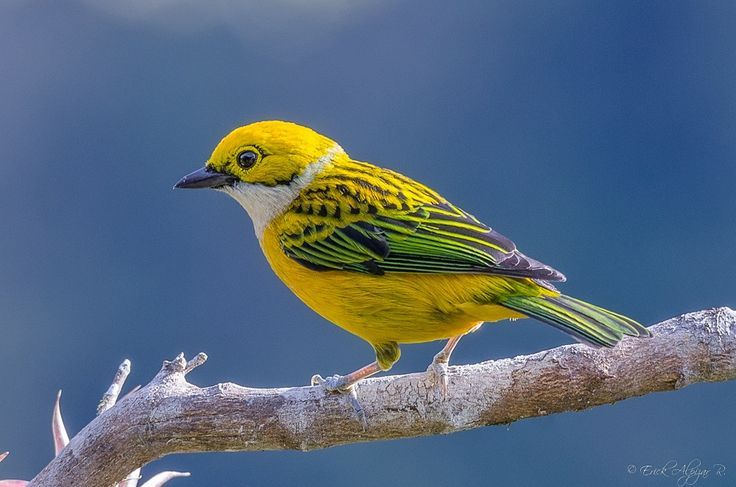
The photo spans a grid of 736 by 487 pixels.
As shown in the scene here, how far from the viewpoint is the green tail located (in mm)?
3504

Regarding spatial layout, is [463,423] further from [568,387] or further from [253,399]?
[253,399]

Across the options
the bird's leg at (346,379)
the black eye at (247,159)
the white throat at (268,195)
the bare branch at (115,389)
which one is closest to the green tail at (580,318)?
the bird's leg at (346,379)

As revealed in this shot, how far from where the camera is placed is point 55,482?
390 cm

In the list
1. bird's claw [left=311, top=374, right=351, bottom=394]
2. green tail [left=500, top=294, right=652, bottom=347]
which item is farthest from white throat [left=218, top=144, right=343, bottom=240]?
green tail [left=500, top=294, right=652, bottom=347]

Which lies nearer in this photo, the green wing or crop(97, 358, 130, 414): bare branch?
the green wing

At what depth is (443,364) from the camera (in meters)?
4.06

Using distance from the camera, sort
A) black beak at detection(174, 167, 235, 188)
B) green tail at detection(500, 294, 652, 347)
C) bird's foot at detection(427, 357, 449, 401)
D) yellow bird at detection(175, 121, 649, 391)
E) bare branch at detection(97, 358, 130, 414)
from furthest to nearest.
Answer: black beak at detection(174, 167, 235, 188)
bare branch at detection(97, 358, 130, 414)
bird's foot at detection(427, 357, 449, 401)
yellow bird at detection(175, 121, 649, 391)
green tail at detection(500, 294, 652, 347)

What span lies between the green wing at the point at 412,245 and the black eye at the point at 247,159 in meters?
0.40

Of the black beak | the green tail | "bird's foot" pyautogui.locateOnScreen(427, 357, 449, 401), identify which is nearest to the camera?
the green tail

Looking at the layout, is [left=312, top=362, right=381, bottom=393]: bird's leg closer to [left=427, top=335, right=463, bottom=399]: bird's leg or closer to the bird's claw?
the bird's claw

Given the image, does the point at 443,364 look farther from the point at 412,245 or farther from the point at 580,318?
the point at 580,318

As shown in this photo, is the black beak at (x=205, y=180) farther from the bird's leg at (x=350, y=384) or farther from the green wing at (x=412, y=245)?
the bird's leg at (x=350, y=384)

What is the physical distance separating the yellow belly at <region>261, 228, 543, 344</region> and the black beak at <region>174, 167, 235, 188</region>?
27.8 inches

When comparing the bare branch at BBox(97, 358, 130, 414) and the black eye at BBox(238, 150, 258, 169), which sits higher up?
the black eye at BBox(238, 150, 258, 169)
